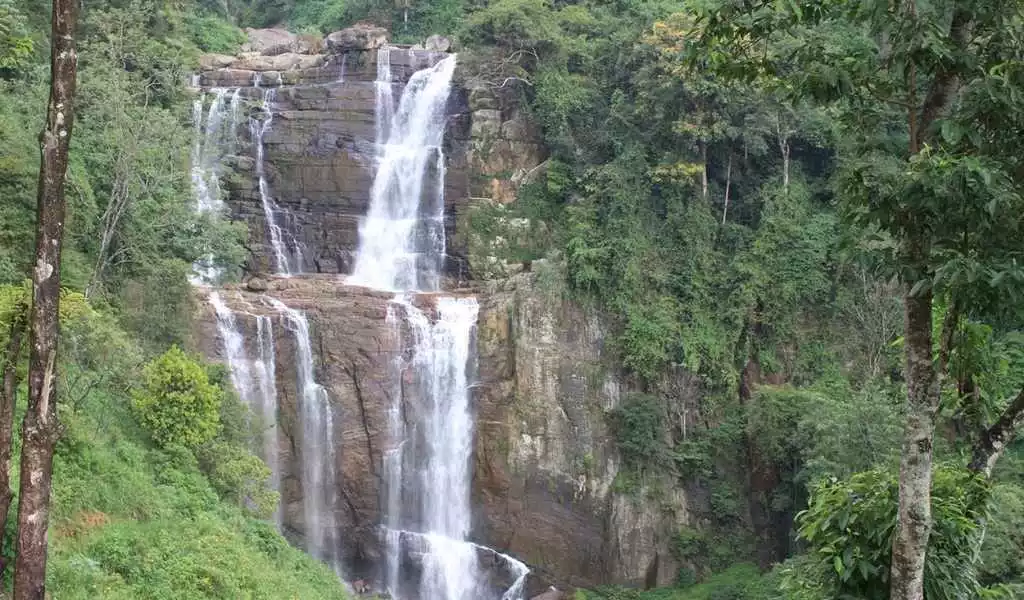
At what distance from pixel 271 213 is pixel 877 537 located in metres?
20.3

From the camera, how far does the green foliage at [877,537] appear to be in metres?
4.09

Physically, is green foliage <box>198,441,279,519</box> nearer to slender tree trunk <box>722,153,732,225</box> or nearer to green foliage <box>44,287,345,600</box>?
green foliage <box>44,287,345,600</box>

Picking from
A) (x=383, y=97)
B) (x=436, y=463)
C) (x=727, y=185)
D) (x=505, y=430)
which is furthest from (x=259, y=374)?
(x=727, y=185)

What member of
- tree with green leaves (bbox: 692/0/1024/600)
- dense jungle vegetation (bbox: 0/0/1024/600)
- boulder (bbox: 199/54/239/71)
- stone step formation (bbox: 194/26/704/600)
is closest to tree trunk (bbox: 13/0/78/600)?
dense jungle vegetation (bbox: 0/0/1024/600)

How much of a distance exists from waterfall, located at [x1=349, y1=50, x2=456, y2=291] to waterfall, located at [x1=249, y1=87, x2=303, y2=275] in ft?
5.49

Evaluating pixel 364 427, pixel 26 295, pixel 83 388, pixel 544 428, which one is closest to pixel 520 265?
pixel 544 428

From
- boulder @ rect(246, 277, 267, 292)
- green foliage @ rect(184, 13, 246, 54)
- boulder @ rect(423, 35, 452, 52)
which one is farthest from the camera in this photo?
green foliage @ rect(184, 13, 246, 54)

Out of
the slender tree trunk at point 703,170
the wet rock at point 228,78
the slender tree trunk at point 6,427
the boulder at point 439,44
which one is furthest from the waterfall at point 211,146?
the slender tree trunk at point 6,427

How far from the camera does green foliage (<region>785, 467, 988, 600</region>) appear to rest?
4086mm

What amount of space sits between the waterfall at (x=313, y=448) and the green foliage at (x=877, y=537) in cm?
1516

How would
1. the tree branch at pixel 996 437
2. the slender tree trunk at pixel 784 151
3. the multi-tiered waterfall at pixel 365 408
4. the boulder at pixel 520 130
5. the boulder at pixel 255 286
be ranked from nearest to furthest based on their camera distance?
the tree branch at pixel 996 437 → the multi-tiered waterfall at pixel 365 408 → the boulder at pixel 255 286 → the slender tree trunk at pixel 784 151 → the boulder at pixel 520 130

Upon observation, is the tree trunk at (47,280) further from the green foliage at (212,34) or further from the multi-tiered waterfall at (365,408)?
the green foliage at (212,34)

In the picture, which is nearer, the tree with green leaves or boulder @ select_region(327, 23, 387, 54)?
the tree with green leaves

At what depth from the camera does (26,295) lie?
791 centimetres
